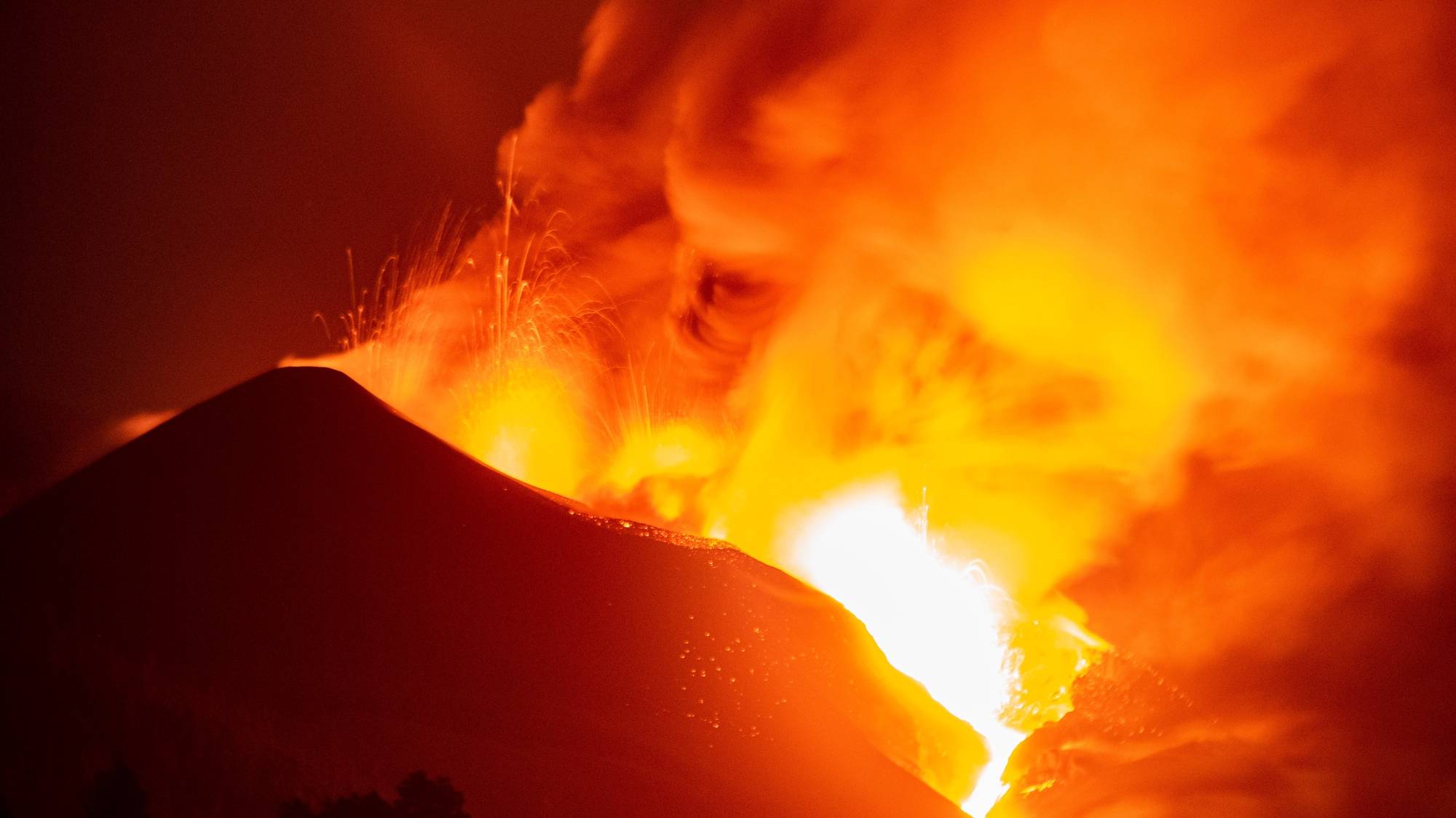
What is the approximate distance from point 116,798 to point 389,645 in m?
5.19

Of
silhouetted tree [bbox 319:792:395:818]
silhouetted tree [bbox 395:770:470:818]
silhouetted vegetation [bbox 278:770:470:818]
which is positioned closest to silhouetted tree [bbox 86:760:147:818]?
silhouetted vegetation [bbox 278:770:470:818]

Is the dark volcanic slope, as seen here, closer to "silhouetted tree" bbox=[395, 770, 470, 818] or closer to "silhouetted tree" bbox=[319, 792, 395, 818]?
"silhouetted tree" bbox=[319, 792, 395, 818]

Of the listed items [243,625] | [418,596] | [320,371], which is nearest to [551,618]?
[418,596]

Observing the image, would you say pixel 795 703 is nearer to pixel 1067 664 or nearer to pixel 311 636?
pixel 311 636

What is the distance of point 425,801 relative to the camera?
30.1 ft

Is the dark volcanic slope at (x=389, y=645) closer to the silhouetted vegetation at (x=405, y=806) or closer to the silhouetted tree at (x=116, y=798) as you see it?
the silhouetted tree at (x=116, y=798)

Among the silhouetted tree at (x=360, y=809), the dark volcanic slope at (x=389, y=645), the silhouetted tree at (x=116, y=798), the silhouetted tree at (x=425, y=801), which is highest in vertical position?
the dark volcanic slope at (x=389, y=645)

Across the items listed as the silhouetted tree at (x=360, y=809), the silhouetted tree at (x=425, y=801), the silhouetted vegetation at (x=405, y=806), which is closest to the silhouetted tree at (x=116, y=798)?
the silhouetted vegetation at (x=405, y=806)

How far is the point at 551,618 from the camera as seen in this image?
1537cm

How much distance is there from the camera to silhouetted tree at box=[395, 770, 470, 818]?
359 inches

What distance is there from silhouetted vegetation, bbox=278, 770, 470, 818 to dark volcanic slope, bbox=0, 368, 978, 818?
5.12ft

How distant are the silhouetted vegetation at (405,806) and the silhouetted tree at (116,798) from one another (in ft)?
3.53

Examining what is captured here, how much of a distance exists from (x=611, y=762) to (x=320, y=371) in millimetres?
8990

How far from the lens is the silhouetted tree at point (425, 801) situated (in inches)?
359
